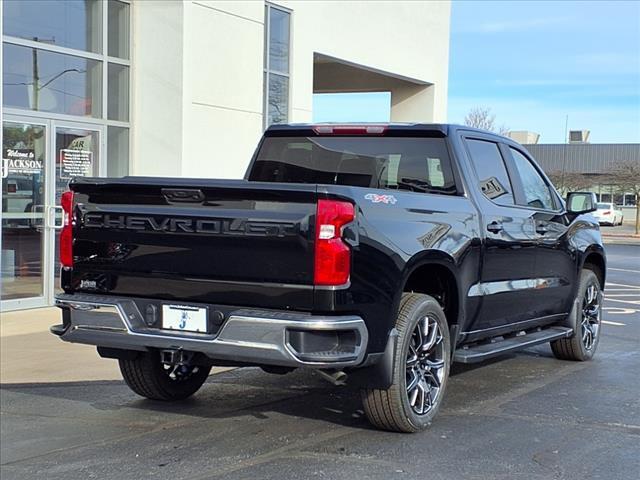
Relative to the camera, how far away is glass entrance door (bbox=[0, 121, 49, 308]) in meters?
10.2

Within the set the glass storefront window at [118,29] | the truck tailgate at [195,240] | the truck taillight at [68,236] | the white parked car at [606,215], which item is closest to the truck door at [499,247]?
the truck tailgate at [195,240]

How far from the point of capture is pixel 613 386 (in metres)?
7.07

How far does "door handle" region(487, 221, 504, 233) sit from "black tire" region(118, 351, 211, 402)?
2498 mm

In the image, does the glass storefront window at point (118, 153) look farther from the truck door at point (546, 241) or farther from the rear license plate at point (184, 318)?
the rear license plate at point (184, 318)

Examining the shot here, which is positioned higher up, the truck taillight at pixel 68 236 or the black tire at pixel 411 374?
the truck taillight at pixel 68 236

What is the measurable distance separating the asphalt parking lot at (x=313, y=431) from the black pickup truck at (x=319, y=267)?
32 cm

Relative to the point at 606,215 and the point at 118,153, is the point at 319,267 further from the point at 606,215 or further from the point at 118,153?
the point at 606,215

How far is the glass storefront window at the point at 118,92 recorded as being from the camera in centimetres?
1145

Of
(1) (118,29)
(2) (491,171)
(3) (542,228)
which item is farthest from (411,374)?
(1) (118,29)

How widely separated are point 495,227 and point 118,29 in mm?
7048

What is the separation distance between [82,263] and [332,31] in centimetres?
1046

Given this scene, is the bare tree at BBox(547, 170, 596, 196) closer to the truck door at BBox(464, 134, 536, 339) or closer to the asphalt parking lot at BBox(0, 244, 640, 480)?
the truck door at BBox(464, 134, 536, 339)

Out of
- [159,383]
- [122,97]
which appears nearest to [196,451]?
[159,383]

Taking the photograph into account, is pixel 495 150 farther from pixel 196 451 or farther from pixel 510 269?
pixel 196 451
